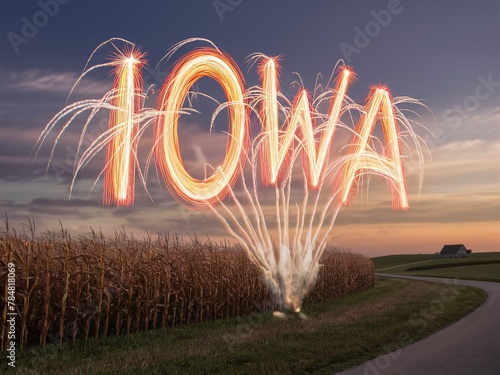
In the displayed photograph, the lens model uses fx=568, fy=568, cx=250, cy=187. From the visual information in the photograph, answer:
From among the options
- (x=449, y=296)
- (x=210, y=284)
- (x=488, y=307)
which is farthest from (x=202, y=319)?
(x=449, y=296)

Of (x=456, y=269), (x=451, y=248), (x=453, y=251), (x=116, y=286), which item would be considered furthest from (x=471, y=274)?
(x=451, y=248)

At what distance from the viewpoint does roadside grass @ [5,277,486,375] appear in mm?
10750

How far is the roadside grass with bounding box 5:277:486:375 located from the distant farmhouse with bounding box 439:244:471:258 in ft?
464

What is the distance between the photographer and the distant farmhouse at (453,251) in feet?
497

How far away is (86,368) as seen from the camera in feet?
35.3

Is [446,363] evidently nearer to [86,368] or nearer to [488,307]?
[86,368]

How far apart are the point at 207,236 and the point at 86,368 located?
11.3m

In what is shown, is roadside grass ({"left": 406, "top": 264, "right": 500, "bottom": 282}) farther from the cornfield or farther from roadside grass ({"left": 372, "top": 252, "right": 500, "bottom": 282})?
the cornfield

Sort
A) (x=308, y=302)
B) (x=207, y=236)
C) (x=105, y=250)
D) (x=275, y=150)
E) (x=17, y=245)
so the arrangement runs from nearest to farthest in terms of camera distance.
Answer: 1. (x=17, y=245)
2. (x=105, y=250)
3. (x=275, y=150)
4. (x=207, y=236)
5. (x=308, y=302)

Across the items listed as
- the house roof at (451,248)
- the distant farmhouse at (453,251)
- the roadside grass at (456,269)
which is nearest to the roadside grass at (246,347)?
the roadside grass at (456,269)

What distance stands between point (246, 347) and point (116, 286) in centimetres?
454

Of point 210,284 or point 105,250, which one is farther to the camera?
point 210,284
